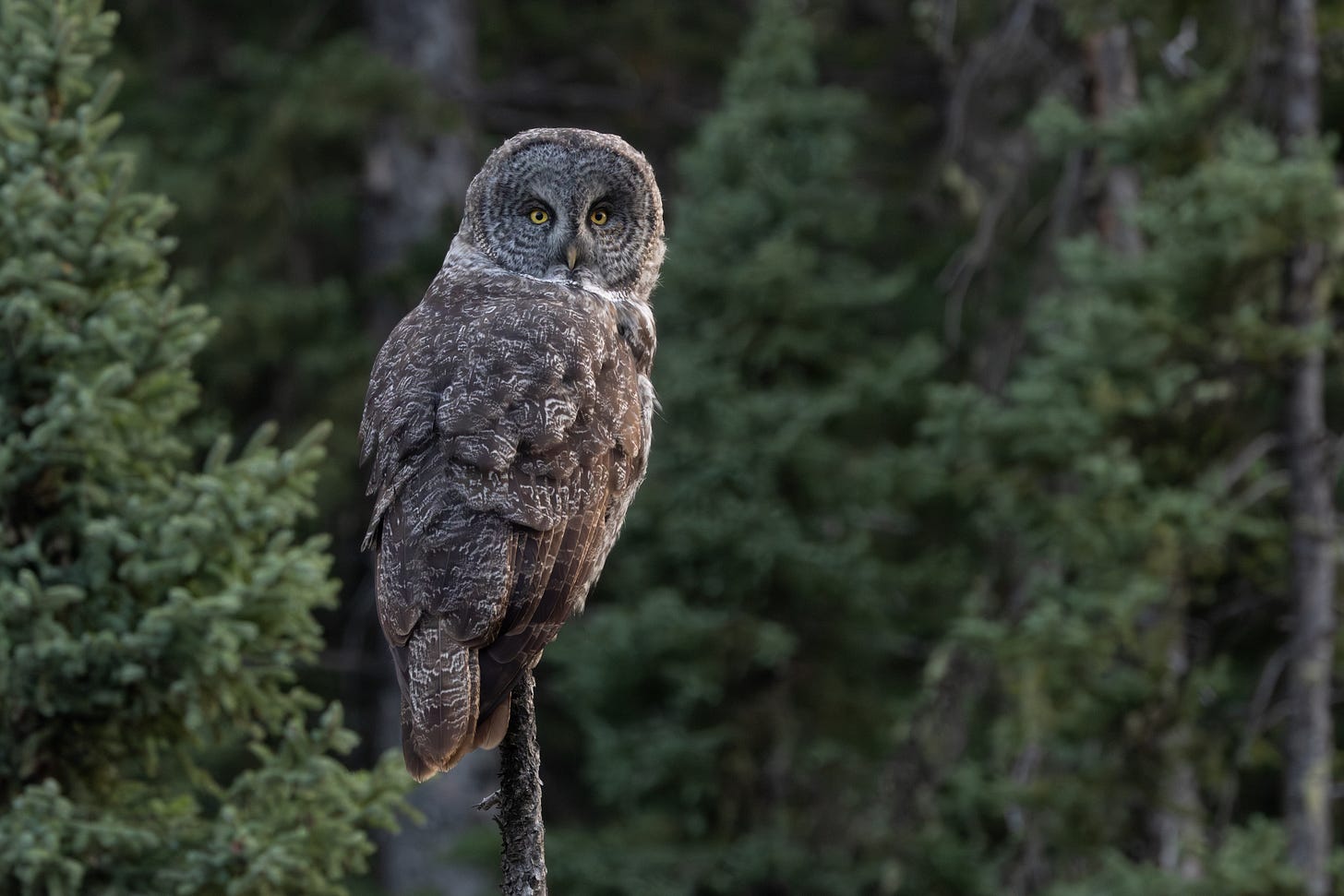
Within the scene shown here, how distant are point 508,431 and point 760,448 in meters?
7.16

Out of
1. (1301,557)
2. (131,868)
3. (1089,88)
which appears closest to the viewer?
(131,868)

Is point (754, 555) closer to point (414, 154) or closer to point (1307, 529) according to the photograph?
point (1307, 529)

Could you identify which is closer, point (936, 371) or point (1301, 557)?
point (1301, 557)

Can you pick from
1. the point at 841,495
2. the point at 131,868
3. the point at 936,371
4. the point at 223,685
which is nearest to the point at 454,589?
the point at 223,685

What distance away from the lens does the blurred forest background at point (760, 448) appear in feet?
20.2

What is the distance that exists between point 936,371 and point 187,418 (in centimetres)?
598

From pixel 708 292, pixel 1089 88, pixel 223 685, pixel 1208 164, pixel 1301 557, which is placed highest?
pixel 1089 88

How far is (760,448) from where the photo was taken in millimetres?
11859

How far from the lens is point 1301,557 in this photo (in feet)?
28.8

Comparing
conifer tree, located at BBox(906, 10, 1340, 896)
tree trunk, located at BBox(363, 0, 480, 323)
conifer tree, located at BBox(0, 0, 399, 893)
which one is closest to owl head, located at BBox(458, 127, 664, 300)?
conifer tree, located at BBox(0, 0, 399, 893)

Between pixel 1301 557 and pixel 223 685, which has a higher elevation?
pixel 1301 557

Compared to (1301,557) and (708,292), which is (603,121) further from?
(1301,557)

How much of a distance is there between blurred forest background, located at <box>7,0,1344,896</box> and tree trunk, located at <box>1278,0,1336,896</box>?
1.0 inches

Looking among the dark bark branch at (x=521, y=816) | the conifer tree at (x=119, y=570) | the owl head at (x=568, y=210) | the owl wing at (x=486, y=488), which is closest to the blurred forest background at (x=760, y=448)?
the conifer tree at (x=119, y=570)
